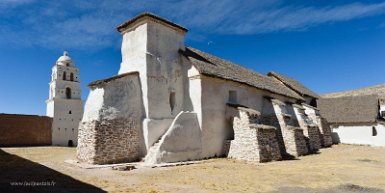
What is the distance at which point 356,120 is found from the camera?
82.5 ft

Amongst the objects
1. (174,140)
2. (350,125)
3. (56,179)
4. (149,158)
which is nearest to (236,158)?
(174,140)

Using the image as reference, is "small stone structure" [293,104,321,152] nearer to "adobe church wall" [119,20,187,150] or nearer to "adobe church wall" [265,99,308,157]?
"adobe church wall" [265,99,308,157]

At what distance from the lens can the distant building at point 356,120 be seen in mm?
24250

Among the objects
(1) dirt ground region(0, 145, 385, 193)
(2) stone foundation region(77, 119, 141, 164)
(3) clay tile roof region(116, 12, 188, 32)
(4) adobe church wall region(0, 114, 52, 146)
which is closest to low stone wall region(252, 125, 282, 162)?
(1) dirt ground region(0, 145, 385, 193)

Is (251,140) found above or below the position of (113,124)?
below

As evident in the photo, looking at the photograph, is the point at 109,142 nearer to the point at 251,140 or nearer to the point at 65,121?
the point at 251,140

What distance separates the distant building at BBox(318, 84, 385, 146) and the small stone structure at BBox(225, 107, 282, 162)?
14677mm

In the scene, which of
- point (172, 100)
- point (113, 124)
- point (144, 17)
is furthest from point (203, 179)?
point (144, 17)

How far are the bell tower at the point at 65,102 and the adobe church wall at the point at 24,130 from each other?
82 cm

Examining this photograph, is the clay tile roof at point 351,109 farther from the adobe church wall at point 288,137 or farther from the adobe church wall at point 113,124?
the adobe church wall at point 113,124

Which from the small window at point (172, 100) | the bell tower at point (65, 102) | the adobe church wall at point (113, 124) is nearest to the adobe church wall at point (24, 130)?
the bell tower at point (65, 102)

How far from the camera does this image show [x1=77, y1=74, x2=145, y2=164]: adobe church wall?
12.2m

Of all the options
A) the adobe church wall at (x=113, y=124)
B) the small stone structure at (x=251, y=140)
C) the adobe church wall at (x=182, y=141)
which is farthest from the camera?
the small stone structure at (x=251, y=140)

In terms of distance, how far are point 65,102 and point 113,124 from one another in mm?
19163
